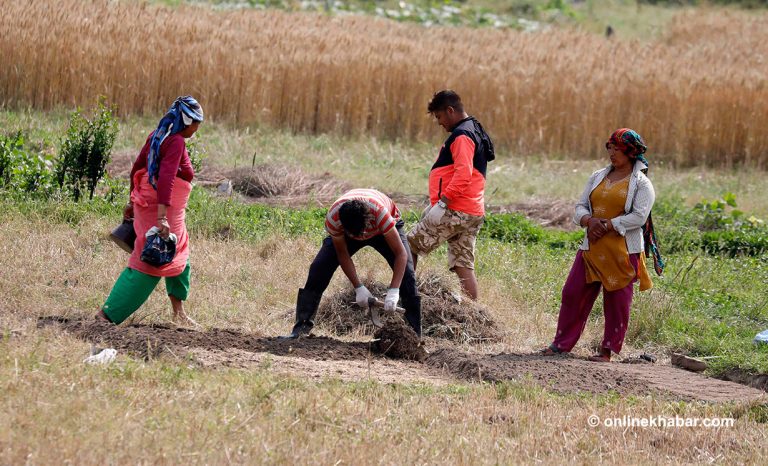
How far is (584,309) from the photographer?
8250 mm

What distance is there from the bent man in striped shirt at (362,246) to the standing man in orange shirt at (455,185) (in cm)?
93

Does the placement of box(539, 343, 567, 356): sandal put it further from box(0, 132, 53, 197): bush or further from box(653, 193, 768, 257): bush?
box(0, 132, 53, 197): bush

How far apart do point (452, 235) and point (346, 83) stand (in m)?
8.59

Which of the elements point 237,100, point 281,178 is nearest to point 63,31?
point 237,100

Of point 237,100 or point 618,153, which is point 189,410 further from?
point 237,100

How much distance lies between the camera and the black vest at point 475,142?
28.2ft

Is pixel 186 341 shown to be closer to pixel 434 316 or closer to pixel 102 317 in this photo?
pixel 102 317

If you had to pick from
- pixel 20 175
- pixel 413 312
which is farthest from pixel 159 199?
pixel 20 175

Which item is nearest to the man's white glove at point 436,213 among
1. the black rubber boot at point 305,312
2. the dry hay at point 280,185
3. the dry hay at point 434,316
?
the dry hay at point 434,316

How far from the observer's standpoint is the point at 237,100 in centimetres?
1648

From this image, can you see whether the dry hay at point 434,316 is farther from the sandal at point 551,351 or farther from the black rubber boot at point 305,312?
the black rubber boot at point 305,312

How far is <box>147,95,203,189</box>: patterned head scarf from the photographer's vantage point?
7.28m

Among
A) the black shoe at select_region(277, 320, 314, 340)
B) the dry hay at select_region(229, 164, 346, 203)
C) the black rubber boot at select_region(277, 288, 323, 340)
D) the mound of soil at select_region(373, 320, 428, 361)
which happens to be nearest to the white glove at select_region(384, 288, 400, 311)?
the mound of soil at select_region(373, 320, 428, 361)

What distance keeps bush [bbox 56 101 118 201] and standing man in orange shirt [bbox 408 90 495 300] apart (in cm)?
386
